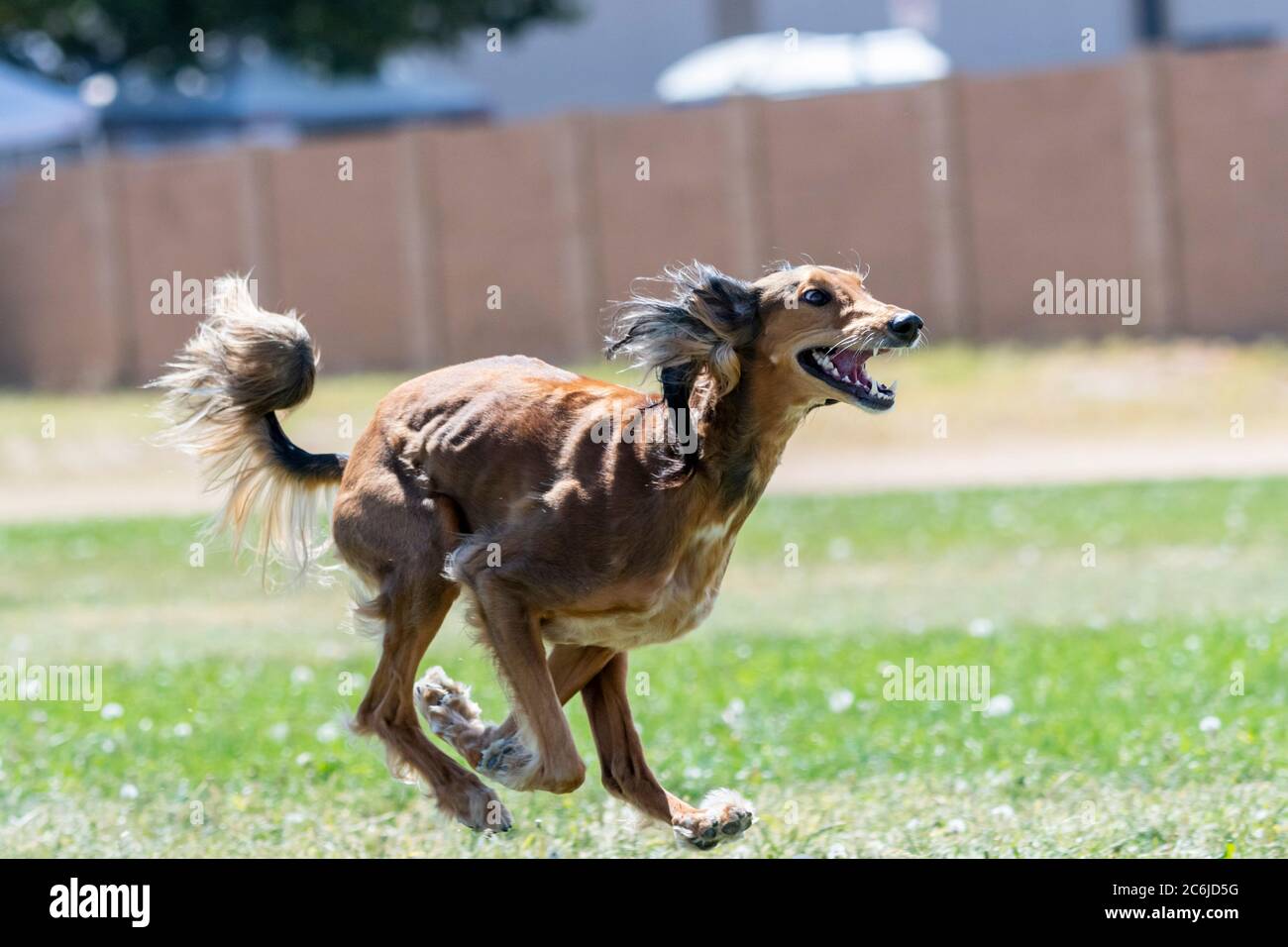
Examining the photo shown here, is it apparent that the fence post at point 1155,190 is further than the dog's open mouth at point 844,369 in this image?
Yes

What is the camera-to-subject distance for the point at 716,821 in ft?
20.5

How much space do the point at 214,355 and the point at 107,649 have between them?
19.4 ft

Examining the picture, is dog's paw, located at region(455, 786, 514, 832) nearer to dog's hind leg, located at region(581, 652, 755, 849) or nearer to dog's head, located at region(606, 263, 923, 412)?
dog's hind leg, located at region(581, 652, 755, 849)

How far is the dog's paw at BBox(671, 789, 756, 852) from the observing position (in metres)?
6.25

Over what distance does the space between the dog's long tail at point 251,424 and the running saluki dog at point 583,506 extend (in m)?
0.52

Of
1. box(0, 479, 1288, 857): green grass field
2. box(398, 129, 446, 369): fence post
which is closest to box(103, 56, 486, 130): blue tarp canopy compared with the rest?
box(398, 129, 446, 369): fence post

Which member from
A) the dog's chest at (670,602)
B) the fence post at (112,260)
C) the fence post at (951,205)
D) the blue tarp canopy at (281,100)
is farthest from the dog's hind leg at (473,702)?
the blue tarp canopy at (281,100)

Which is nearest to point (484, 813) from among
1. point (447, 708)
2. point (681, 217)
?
point (447, 708)

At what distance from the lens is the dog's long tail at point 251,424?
24.4 feet

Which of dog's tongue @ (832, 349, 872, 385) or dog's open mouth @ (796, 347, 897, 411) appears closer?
dog's open mouth @ (796, 347, 897, 411)

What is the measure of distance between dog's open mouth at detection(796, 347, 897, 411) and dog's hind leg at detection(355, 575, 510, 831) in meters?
1.54

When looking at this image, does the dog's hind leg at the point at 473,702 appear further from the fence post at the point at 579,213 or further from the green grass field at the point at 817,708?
the fence post at the point at 579,213

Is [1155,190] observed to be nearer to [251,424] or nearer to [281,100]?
[281,100]

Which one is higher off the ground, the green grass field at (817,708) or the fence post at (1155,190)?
the fence post at (1155,190)
